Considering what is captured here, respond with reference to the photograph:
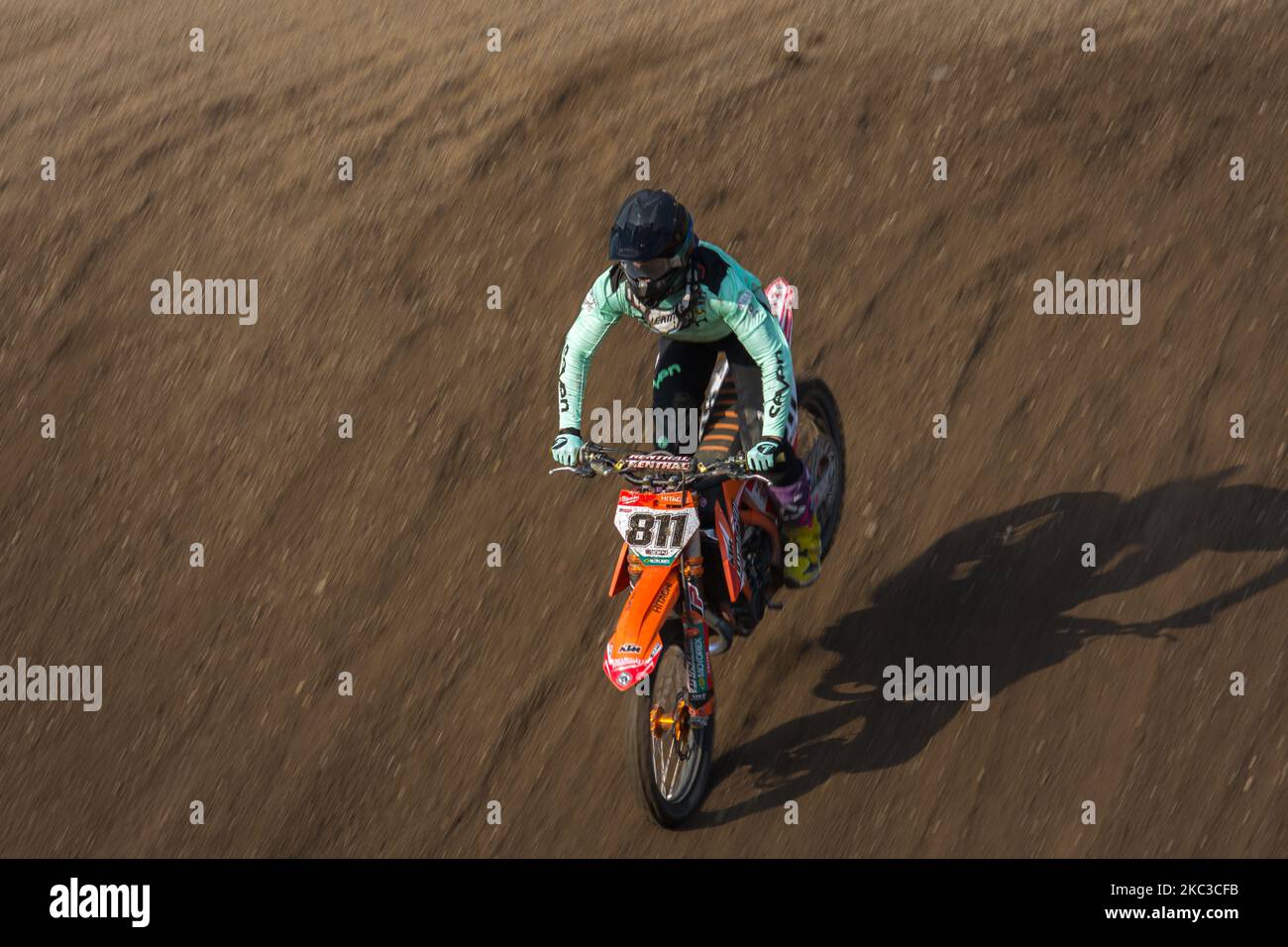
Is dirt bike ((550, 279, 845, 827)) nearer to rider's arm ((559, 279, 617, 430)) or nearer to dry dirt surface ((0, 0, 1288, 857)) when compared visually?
dry dirt surface ((0, 0, 1288, 857))

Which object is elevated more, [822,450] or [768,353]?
[768,353]

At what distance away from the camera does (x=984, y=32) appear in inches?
609

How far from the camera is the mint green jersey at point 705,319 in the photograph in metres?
8.58

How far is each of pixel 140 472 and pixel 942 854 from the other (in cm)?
643

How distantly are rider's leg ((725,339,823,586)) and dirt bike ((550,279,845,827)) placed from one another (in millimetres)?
171

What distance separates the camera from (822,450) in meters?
10.2

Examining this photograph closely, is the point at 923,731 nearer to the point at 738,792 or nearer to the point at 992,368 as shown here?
the point at 738,792

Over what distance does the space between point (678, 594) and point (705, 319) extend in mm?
1499

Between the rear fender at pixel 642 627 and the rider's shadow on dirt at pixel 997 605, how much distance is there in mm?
1204

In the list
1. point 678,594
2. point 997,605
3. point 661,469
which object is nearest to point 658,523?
point 661,469

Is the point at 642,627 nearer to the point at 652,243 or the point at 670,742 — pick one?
the point at 670,742

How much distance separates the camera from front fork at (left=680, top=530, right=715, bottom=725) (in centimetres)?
835

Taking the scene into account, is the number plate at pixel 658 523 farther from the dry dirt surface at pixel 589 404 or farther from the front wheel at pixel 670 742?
the dry dirt surface at pixel 589 404

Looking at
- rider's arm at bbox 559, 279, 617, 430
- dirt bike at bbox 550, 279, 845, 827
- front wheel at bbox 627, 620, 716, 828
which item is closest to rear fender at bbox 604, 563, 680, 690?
dirt bike at bbox 550, 279, 845, 827
